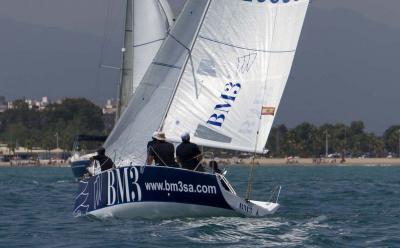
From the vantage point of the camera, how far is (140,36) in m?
40.0

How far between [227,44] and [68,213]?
5.53m

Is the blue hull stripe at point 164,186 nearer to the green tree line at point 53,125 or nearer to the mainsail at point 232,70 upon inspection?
the mainsail at point 232,70

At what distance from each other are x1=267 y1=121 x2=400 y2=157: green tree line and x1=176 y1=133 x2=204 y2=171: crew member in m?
147

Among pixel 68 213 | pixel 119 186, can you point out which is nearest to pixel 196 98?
pixel 119 186

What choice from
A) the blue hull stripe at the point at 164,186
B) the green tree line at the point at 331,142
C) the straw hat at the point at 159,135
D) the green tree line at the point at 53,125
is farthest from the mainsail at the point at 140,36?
the green tree line at the point at 331,142

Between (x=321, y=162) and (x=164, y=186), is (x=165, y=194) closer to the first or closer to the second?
(x=164, y=186)

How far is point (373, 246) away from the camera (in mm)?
17891

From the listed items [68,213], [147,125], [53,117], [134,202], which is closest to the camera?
[134,202]

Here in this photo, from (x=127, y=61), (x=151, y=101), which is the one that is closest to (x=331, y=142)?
(x=127, y=61)

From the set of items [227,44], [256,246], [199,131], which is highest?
[227,44]

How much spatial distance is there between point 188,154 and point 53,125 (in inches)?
6247

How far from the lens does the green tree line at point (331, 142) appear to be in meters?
170

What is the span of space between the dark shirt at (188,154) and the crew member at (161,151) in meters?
0.13

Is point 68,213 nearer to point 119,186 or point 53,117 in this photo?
point 119,186
